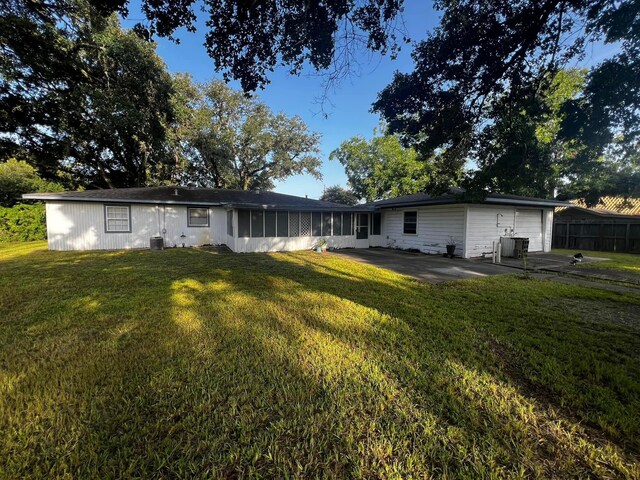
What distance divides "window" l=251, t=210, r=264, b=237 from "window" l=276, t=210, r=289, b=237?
0.83m

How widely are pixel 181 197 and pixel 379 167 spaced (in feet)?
66.7

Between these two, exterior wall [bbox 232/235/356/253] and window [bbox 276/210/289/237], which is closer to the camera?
exterior wall [bbox 232/235/356/253]

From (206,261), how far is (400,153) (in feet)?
75.7

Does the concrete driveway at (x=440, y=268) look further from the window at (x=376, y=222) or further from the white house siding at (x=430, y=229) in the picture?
the window at (x=376, y=222)

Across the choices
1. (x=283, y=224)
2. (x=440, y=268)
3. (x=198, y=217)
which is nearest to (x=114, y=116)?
(x=198, y=217)

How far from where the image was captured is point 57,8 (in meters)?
10.6

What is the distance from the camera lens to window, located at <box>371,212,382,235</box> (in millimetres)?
15711

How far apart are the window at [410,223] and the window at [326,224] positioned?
3.89 metres

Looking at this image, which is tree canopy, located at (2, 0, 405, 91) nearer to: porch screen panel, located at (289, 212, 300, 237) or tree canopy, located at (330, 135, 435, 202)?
porch screen panel, located at (289, 212, 300, 237)

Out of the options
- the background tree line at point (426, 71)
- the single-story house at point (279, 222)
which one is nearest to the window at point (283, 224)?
the single-story house at point (279, 222)

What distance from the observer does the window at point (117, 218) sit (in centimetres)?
1277

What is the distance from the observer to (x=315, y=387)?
101 inches

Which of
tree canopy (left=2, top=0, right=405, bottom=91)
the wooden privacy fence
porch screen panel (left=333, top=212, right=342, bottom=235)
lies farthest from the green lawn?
the wooden privacy fence

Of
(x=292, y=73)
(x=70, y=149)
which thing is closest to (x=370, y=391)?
(x=292, y=73)
